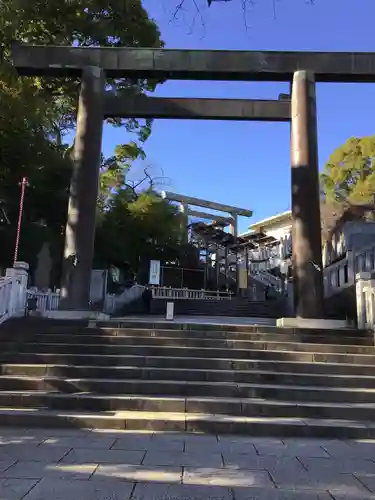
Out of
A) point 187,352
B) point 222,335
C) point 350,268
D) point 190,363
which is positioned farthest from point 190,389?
point 350,268

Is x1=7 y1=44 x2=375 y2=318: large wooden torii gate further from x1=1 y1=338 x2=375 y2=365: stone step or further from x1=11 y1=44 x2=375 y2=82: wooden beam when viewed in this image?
Answer: x1=1 y1=338 x2=375 y2=365: stone step

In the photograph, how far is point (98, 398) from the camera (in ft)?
19.5

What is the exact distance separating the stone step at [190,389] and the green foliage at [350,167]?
19.2 m

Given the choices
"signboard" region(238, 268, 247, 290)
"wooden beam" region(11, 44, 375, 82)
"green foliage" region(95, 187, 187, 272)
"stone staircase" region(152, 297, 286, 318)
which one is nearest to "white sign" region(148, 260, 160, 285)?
"stone staircase" region(152, 297, 286, 318)

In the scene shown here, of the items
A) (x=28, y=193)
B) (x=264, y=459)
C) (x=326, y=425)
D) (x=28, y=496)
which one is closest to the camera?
(x=28, y=496)

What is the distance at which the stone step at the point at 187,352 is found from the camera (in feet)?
25.1

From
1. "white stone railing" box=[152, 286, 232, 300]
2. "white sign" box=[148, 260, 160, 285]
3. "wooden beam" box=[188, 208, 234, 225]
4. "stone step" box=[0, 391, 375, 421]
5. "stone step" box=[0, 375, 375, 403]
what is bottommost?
"stone step" box=[0, 391, 375, 421]

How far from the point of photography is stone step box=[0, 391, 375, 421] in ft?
19.1

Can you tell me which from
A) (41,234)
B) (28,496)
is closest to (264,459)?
(28,496)

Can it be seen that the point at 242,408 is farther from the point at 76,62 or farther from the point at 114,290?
the point at 114,290

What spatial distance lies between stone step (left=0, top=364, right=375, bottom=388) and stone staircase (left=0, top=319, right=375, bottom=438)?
0.05ft

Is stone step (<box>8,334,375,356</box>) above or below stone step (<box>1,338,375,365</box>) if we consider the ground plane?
above

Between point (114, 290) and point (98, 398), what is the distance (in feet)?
45.7

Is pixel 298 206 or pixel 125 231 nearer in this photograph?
pixel 298 206
